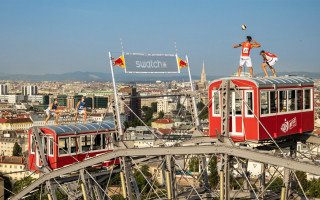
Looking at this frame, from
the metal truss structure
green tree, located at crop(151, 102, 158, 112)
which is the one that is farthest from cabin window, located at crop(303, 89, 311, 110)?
green tree, located at crop(151, 102, 158, 112)

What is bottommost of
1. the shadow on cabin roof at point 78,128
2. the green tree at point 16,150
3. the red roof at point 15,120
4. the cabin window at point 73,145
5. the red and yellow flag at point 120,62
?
the green tree at point 16,150

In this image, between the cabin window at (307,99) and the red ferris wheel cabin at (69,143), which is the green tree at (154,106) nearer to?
the red ferris wheel cabin at (69,143)

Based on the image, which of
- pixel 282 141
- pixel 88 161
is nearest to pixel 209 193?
pixel 282 141

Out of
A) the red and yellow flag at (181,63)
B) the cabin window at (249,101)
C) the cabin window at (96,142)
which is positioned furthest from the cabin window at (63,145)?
the cabin window at (249,101)

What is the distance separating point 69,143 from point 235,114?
5890 mm

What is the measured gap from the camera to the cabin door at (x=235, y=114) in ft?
42.2

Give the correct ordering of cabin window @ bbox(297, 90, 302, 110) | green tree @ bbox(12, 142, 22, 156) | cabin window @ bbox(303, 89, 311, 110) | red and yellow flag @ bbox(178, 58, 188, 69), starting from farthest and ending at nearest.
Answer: green tree @ bbox(12, 142, 22, 156) → red and yellow flag @ bbox(178, 58, 188, 69) → cabin window @ bbox(303, 89, 311, 110) → cabin window @ bbox(297, 90, 302, 110)

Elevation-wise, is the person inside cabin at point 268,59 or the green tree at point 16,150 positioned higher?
the person inside cabin at point 268,59

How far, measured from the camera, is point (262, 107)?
42.1ft

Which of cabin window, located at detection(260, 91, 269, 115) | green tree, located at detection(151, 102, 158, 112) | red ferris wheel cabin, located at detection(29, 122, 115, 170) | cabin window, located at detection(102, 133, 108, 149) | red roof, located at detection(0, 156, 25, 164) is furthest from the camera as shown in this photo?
green tree, located at detection(151, 102, 158, 112)

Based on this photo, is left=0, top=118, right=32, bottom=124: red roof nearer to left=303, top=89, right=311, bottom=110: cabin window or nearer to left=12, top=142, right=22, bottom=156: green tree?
left=12, top=142, right=22, bottom=156: green tree

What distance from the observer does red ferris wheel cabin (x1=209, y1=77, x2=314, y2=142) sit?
1267 cm

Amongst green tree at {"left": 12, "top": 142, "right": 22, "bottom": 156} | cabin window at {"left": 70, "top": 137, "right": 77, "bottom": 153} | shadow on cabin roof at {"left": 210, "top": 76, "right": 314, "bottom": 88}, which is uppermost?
shadow on cabin roof at {"left": 210, "top": 76, "right": 314, "bottom": 88}

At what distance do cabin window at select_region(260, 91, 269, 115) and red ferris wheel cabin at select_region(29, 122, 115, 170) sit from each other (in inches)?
196
